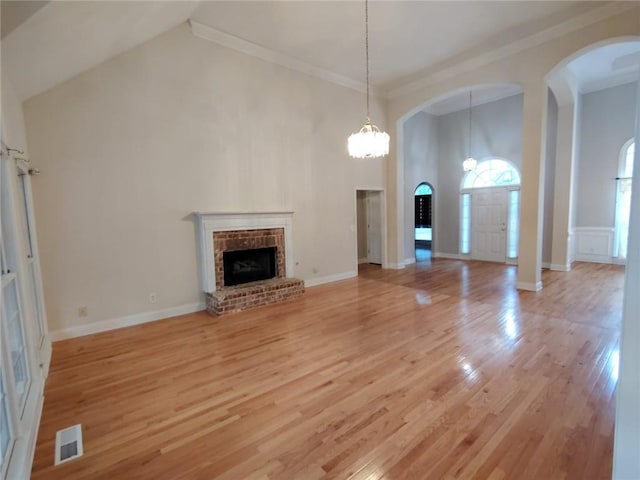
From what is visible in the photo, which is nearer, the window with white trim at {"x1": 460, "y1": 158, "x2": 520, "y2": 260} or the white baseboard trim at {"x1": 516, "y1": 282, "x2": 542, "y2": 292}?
the white baseboard trim at {"x1": 516, "y1": 282, "x2": 542, "y2": 292}

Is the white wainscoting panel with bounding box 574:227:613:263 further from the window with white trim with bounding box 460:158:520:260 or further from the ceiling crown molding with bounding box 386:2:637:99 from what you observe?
the ceiling crown molding with bounding box 386:2:637:99

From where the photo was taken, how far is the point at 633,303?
700 mm

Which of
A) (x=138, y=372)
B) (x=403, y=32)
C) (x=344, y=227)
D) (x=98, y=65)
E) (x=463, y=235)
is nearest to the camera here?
(x=138, y=372)

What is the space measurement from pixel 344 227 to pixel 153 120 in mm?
3901

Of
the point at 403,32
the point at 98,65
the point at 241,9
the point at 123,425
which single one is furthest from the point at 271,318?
the point at 403,32

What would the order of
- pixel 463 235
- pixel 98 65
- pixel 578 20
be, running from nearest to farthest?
pixel 98 65 → pixel 578 20 → pixel 463 235

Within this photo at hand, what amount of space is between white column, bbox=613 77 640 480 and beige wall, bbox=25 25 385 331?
15.2 ft

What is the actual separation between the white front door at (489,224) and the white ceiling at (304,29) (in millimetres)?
3871

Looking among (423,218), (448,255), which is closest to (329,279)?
(448,255)

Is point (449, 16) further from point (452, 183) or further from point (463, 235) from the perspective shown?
point (463, 235)

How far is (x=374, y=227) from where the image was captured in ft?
25.9

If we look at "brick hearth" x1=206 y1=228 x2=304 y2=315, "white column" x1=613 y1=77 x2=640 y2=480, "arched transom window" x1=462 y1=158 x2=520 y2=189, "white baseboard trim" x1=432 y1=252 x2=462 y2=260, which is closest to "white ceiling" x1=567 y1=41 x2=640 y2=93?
"arched transom window" x1=462 y1=158 x2=520 y2=189

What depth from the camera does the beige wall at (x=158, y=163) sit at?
3.64 m

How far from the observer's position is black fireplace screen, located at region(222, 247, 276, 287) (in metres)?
5.10
